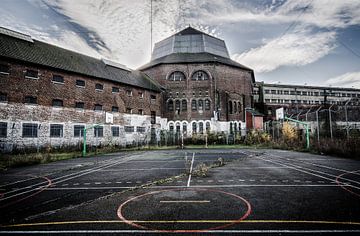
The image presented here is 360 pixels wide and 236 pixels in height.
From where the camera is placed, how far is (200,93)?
3634 cm

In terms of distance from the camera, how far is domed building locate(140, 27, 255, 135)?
35.9m

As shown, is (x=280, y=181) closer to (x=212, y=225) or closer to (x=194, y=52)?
(x=212, y=225)

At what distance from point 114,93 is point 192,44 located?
20.9 meters

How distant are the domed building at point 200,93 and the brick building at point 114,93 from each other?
17 centimetres

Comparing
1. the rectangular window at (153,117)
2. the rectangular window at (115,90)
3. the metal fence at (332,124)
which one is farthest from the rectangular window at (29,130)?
the metal fence at (332,124)

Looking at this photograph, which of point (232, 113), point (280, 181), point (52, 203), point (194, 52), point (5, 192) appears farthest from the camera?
point (194, 52)

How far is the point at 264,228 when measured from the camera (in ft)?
12.5

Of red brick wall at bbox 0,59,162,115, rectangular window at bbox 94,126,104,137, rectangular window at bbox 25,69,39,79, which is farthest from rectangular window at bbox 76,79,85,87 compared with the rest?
rectangular window at bbox 94,126,104,137

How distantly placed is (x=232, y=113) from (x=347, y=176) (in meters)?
30.1

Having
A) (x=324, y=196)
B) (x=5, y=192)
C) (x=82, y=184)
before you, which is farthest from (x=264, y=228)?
(x=5, y=192)

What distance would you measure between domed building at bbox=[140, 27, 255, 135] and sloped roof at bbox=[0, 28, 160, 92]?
4338mm

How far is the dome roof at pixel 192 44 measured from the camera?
41625mm

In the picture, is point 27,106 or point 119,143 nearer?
point 27,106

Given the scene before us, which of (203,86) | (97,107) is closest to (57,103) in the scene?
(97,107)
